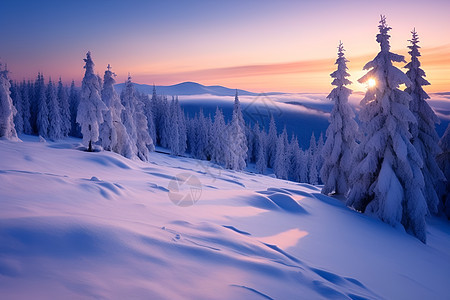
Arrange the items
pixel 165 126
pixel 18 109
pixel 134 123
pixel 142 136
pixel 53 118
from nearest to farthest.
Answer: pixel 134 123 → pixel 142 136 → pixel 18 109 → pixel 53 118 → pixel 165 126

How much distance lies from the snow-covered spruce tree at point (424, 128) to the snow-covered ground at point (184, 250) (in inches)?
427

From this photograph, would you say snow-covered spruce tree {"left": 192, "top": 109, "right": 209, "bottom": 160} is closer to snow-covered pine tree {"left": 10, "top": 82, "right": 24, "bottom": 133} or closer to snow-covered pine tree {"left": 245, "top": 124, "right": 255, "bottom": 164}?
snow-covered pine tree {"left": 245, "top": 124, "right": 255, "bottom": 164}

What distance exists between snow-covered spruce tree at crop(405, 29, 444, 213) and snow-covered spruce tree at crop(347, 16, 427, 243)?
257 inches

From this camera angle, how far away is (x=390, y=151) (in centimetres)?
1394

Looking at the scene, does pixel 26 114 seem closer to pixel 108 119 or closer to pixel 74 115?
pixel 74 115

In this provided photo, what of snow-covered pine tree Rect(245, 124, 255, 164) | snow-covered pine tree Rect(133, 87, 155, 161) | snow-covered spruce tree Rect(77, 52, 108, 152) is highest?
snow-covered spruce tree Rect(77, 52, 108, 152)

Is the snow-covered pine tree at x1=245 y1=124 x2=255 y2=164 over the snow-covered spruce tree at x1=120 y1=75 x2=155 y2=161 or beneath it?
beneath

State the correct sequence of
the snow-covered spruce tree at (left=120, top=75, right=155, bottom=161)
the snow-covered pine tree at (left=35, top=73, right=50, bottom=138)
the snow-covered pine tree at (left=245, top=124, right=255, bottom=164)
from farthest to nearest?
the snow-covered pine tree at (left=245, top=124, right=255, bottom=164)
the snow-covered pine tree at (left=35, top=73, right=50, bottom=138)
the snow-covered spruce tree at (left=120, top=75, right=155, bottom=161)

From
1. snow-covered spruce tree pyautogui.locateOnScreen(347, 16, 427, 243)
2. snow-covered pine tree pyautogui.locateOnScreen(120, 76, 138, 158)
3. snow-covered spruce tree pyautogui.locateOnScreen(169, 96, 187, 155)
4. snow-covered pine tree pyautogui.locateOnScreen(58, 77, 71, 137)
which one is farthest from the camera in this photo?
snow-covered spruce tree pyautogui.locateOnScreen(169, 96, 187, 155)

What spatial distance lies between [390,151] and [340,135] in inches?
220

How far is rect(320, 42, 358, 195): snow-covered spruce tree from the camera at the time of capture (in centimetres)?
1884

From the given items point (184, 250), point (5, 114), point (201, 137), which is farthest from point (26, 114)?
point (184, 250)

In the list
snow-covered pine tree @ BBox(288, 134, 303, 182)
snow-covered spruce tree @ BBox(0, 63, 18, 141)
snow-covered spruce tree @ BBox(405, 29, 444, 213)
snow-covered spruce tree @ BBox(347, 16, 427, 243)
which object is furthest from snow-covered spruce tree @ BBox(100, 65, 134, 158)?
snow-covered pine tree @ BBox(288, 134, 303, 182)

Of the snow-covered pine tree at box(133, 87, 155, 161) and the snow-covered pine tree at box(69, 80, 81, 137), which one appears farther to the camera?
the snow-covered pine tree at box(69, 80, 81, 137)
